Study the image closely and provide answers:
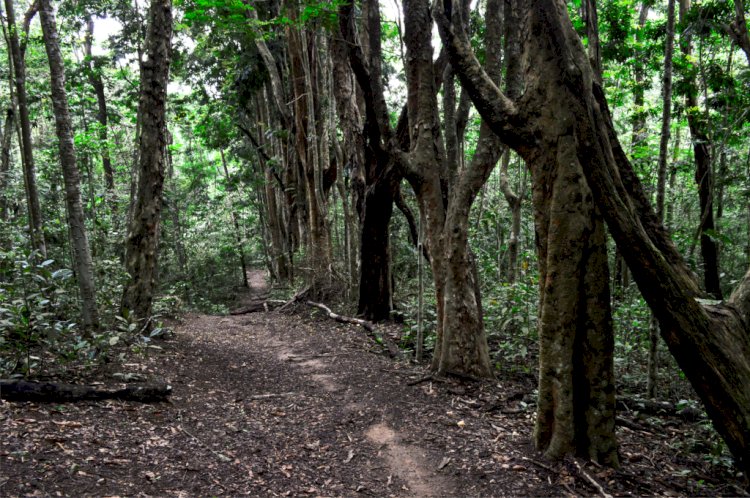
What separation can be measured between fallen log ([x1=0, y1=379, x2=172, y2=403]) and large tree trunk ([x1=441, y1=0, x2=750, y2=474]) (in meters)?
4.48

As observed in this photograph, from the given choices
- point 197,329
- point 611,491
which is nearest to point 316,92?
point 197,329

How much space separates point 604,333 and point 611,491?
122 centimetres

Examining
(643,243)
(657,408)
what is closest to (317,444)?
(643,243)

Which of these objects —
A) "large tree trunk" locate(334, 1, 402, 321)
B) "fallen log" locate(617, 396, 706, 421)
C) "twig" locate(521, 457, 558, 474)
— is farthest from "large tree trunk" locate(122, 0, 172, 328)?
"fallen log" locate(617, 396, 706, 421)

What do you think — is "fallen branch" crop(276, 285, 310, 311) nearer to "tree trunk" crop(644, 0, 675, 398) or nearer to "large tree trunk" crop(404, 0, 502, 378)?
"large tree trunk" crop(404, 0, 502, 378)

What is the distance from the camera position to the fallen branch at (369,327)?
8.33m

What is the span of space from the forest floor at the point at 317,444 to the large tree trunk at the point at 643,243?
882 millimetres

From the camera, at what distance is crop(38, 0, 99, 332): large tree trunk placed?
5.99 m

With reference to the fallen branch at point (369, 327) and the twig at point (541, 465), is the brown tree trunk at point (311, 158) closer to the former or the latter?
the fallen branch at point (369, 327)

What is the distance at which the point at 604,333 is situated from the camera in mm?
4062

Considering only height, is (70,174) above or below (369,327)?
above

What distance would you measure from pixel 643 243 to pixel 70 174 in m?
6.45

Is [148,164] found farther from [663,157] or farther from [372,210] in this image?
[663,157]

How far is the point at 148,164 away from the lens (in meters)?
7.87
